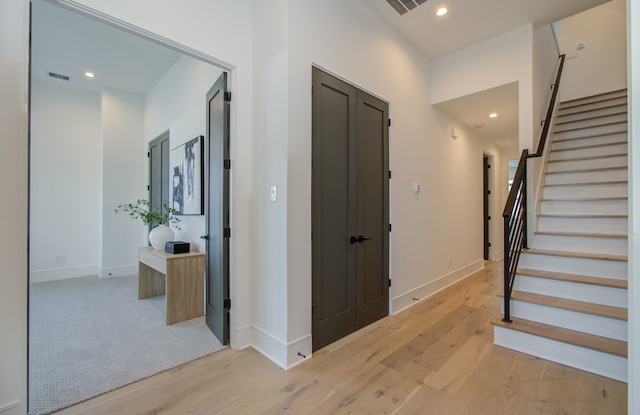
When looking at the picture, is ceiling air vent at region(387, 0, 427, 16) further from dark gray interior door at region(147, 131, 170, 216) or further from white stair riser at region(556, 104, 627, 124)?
dark gray interior door at region(147, 131, 170, 216)

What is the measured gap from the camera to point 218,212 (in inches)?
101

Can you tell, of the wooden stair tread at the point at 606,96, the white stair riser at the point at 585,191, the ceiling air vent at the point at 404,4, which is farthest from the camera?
the wooden stair tread at the point at 606,96

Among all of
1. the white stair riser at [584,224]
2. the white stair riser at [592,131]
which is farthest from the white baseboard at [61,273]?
the white stair riser at [592,131]

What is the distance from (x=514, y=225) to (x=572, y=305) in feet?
2.57

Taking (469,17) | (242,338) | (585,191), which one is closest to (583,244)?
(585,191)

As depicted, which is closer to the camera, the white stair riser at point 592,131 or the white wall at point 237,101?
the white wall at point 237,101

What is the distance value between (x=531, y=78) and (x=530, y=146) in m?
0.79

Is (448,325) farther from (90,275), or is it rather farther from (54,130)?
(54,130)

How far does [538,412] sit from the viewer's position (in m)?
1.64

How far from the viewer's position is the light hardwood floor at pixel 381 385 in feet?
5.50

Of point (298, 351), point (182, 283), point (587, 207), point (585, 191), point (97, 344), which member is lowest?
point (97, 344)

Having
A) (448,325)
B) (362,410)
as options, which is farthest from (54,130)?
(448,325)

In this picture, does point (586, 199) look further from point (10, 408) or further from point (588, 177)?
point (10, 408)

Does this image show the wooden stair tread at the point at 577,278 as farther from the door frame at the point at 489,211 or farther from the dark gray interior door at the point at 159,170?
the dark gray interior door at the point at 159,170
